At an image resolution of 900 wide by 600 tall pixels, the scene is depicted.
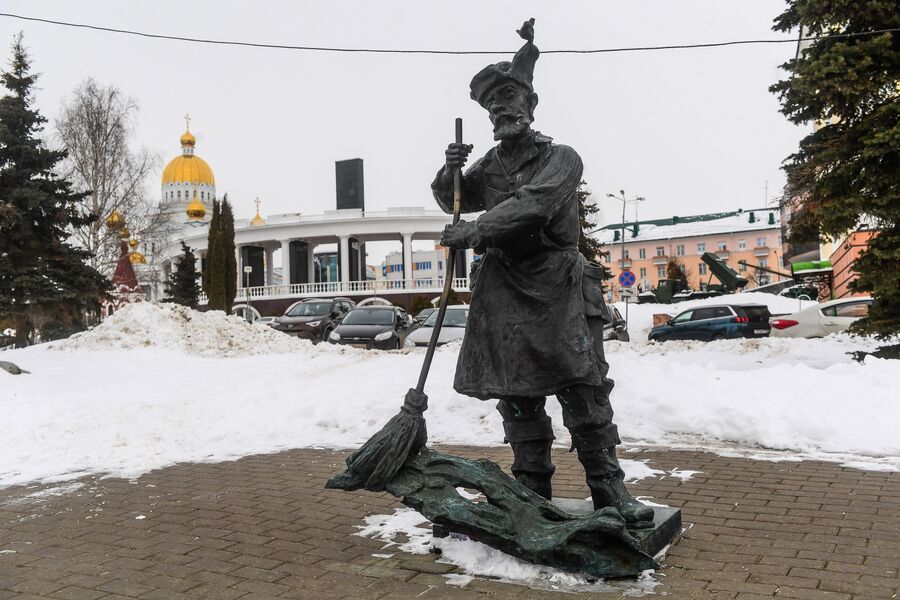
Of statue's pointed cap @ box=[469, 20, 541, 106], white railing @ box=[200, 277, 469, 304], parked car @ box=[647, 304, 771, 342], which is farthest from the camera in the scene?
white railing @ box=[200, 277, 469, 304]

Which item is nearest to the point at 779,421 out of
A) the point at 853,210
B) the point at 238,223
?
the point at 853,210

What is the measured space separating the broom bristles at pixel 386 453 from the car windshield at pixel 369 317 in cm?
1494

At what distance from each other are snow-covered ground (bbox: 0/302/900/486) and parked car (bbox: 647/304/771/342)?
10.7 metres

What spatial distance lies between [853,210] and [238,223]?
A: 179ft

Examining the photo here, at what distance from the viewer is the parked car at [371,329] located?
17859mm

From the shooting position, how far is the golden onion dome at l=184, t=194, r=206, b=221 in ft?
237

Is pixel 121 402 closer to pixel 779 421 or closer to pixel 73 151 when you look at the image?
pixel 779 421

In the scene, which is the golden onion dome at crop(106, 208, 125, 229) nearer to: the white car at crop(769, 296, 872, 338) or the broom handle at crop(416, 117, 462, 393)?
the white car at crop(769, 296, 872, 338)

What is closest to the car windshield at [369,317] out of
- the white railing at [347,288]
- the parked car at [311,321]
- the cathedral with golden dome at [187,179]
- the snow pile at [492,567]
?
the parked car at [311,321]

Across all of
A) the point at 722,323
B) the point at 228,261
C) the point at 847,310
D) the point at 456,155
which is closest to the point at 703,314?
the point at 722,323

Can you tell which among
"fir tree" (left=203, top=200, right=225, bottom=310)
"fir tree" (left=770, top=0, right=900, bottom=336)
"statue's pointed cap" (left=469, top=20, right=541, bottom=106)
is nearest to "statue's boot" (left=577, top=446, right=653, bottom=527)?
"statue's pointed cap" (left=469, top=20, right=541, bottom=106)

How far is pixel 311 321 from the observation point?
915 inches

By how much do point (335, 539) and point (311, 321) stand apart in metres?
19.5

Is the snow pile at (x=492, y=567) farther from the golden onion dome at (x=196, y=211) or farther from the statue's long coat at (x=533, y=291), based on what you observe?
the golden onion dome at (x=196, y=211)
